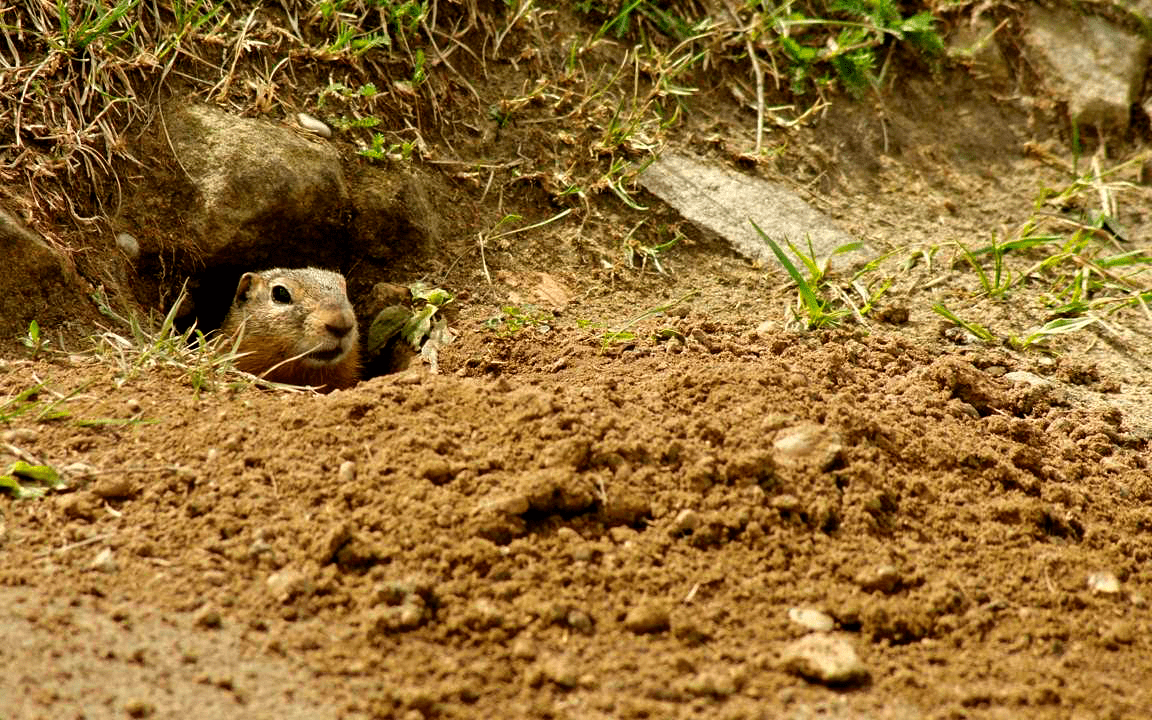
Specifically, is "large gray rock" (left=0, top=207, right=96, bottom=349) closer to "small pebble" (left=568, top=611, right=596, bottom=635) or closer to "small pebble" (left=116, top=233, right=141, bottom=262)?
"small pebble" (left=116, top=233, right=141, bottom=262)

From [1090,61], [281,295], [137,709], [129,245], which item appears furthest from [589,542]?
[1090,61]

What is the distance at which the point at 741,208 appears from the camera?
5.39m

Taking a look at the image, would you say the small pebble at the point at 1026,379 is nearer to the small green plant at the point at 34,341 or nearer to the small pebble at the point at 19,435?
the small pebble at the point at 19,435

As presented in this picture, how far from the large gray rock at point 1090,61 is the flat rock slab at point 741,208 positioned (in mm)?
2136

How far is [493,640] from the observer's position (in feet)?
8.52

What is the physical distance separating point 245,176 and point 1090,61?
16.1 ft

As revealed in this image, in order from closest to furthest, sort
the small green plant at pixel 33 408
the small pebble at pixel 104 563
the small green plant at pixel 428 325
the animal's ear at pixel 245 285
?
the small pebble at pixel 104 563 → the small green plant at pixel 33 408 → the small green plant at pixel 428 325 → the animal's ear at pixel 245 285

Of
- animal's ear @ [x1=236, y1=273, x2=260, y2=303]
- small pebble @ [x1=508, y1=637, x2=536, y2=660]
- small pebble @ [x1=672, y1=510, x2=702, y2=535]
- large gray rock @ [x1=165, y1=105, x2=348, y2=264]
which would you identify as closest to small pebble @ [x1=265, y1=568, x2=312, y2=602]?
small pebble @ [x1=508, y1=637, x2=536, y2=660]

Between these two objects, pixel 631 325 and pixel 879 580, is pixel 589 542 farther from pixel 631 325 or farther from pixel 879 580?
pixel 631 325

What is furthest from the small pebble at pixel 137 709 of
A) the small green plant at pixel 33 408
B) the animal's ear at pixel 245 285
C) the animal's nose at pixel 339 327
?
the animal's ear at pixel 245 285

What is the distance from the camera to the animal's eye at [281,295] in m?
5.29

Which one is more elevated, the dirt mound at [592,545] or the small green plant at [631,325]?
the dirt mound at [592,545]

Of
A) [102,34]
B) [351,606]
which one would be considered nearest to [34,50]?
[102,34]

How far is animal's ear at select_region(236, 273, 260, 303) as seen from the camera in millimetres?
5348
